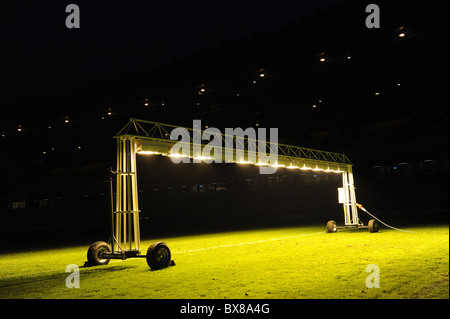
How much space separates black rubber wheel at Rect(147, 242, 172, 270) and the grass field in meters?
0.28

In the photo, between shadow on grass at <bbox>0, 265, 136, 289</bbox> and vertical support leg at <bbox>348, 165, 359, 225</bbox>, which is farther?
vertical support leg at <bbox>348, 165, 359, 225</bbox>

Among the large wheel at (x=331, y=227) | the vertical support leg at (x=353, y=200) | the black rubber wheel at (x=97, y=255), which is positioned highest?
the vertical support leg at (x=353, y=200)

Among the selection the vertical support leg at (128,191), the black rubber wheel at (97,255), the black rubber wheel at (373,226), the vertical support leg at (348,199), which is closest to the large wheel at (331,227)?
the vertical support leg at (348,199)

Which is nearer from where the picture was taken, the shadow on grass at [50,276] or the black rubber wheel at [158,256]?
the shadow on grass at [50,276]

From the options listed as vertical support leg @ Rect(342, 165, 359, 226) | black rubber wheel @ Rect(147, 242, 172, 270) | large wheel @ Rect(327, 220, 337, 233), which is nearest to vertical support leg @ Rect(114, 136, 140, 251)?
black rubber wheel @ Rect(147, 242, 172, 270)

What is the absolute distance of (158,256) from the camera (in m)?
11.3

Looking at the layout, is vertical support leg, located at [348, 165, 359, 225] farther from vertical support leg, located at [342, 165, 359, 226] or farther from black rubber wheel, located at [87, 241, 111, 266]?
black rubber wheel, located at [87, 241, 111, 266]

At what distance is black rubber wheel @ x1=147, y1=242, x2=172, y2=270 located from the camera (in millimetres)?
11062

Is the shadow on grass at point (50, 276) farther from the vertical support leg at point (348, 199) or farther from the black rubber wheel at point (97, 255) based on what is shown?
the vertical support leg at point (348, 199)

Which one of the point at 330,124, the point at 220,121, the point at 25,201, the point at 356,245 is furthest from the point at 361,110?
the point at 25,201

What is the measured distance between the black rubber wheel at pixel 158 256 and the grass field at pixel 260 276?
0.93ft

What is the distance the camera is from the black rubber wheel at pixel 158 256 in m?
11.1

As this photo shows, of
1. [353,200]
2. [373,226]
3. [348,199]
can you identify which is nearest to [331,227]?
[373,226]
